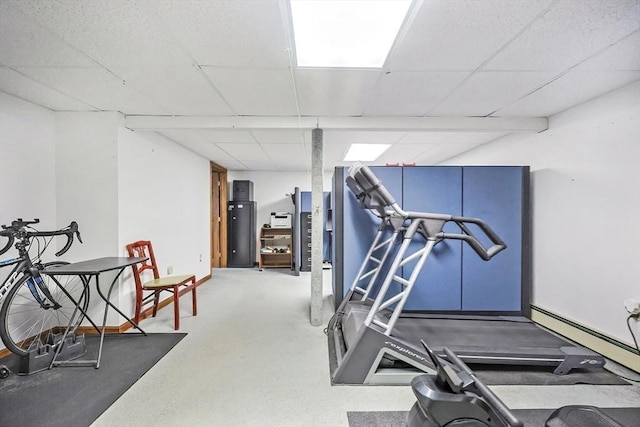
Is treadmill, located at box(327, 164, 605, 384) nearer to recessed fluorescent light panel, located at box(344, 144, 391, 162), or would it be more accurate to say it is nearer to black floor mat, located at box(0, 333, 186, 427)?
black floor mat, located at box(0, 333, 186, 427)

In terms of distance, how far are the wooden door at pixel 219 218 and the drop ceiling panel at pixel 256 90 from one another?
11.1 ft

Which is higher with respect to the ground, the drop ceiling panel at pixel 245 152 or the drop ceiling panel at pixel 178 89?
the drop ceiling panel at pixel 178 89

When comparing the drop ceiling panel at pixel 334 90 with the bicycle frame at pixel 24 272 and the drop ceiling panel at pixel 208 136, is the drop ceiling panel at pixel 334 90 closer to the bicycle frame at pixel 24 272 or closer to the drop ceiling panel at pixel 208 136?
the drop ceiling panel at pixel 208 136

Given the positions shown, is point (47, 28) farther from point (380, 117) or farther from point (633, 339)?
point (633, 339)

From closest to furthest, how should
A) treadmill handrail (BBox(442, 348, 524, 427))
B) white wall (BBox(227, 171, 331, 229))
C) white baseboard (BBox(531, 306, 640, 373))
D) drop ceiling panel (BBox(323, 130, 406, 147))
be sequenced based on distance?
treadmill handrail (BBox(442, 348, 524, 427)), white baseboard (BBox(531, 306, 640, 373)), drop ceiling panel (BBox(323, 130, 406, 147)), white wall (BBox(227, 171, 331, 229))

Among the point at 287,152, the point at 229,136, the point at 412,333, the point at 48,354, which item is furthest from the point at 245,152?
the point at 412,333

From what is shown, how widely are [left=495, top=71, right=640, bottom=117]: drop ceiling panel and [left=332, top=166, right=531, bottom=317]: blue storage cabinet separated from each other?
67 centimetres

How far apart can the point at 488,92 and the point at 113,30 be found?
9.67 ft

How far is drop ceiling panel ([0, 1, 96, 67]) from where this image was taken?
4.83 feet

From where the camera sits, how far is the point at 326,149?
4332 mm

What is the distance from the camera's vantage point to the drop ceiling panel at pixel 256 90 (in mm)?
2055

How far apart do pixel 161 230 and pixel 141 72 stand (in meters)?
2.19

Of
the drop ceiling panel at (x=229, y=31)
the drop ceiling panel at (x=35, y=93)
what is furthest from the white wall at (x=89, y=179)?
the drop ceiling panel at (x=229, y=31)

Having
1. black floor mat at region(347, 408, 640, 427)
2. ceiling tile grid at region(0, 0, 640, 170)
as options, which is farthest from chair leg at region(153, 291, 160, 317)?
black floor mat at region(347, 408, 640, 427)
